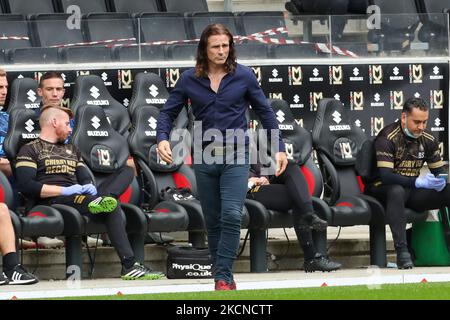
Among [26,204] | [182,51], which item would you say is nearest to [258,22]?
[182,51]

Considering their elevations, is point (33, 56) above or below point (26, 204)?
above

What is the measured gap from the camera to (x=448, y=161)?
1764 centimetres

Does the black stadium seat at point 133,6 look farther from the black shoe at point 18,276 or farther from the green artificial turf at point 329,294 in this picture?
the green artificial turf at point 329,294

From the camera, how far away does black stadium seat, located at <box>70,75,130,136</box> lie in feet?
52.1

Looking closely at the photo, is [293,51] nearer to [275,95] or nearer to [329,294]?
[275,95]

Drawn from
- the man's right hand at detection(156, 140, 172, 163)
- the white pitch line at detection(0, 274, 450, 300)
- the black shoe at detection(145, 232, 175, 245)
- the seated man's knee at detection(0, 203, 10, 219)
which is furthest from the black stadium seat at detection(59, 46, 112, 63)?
the man's right hand at detection(156, 140, 172, 163)

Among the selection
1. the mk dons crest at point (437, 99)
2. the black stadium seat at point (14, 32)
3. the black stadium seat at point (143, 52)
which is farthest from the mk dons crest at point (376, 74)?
the black stadium seat at point (14, 32)

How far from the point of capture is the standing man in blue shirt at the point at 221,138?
39.4 feet

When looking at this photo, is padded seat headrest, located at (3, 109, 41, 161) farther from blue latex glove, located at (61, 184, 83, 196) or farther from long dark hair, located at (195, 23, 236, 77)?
long dark hair, located at (195, 23, 236, 77)

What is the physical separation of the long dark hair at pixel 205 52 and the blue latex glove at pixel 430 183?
159 inches

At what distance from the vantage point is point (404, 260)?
50.6 ft

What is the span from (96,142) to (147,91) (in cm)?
106
